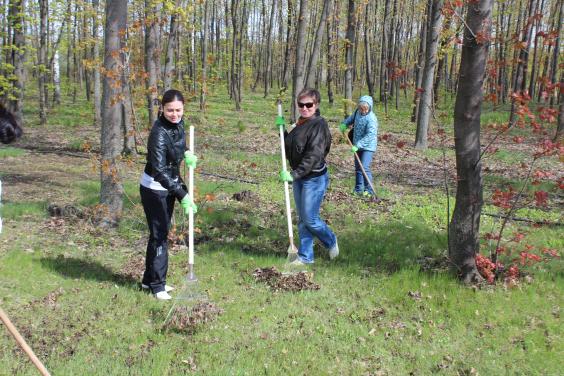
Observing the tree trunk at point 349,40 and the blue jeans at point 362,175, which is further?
the tree trunk at point 349,40

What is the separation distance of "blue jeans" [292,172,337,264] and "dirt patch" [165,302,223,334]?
6.30 feet

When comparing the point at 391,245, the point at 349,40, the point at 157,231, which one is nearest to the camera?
the point at 157,231

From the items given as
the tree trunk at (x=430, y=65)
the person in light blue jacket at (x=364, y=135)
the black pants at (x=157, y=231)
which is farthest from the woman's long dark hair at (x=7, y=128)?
the tree trunk at (x=430, y=65)

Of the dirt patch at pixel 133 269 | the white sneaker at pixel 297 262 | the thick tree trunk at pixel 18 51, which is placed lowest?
the dirt patch at pixel 133 269

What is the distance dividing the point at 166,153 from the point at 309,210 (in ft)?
6.64

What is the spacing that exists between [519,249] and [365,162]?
3908 millimetres

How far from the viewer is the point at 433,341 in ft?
15.5

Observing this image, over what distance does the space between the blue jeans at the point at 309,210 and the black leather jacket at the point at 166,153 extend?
5.47ft

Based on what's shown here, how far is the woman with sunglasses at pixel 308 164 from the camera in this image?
605cm

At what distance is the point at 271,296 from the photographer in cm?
566

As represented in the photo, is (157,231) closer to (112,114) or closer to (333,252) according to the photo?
(333,252)

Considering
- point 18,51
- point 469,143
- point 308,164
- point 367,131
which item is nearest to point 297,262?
point 308,164

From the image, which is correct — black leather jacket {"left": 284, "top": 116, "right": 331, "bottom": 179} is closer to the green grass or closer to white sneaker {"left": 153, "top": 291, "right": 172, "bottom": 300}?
white sneaker {"left": 153, "top": 291, "right": 172, "bottom": 300}

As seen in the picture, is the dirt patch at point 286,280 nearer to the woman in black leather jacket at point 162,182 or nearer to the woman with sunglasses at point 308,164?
the woman with sunglasses at point 308,164
